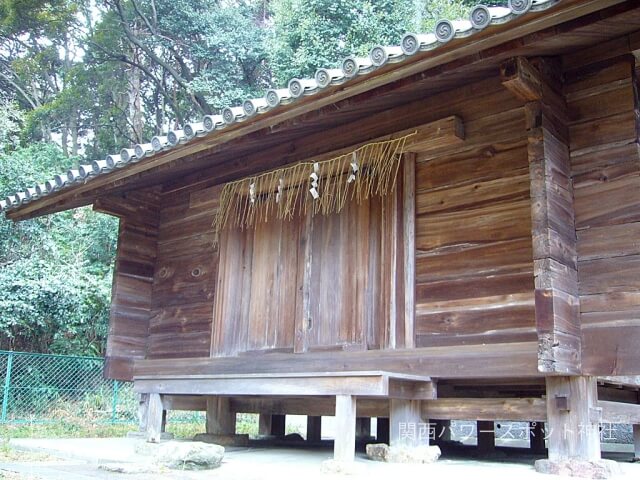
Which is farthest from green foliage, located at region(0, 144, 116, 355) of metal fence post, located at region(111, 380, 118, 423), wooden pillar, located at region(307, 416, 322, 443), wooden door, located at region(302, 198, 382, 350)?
wooden door, located at region(302, 198, 382, 350)

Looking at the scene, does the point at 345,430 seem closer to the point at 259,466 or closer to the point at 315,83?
the point at 259,466

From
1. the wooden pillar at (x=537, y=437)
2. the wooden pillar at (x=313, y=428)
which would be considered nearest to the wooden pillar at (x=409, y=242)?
the wooden pillar at (x=537, y=437)

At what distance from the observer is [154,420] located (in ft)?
17.9

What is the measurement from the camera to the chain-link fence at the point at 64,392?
10.6 meters

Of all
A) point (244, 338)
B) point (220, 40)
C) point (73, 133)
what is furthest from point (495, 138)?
point (73, 133)

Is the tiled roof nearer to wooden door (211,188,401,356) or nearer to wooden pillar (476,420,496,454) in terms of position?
wooden door (211,188,401,356)

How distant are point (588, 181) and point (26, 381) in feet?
32.3

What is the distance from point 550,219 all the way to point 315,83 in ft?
5.82

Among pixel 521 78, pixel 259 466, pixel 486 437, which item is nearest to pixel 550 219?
pixel 521 78

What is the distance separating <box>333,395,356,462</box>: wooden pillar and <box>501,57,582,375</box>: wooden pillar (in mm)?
1193

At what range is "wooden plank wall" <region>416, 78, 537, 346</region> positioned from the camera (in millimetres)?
4490

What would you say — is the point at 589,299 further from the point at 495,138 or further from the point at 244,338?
the point at 244,338

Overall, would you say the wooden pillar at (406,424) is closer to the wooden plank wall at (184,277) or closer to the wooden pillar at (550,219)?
the wooden pillar at (550,219)

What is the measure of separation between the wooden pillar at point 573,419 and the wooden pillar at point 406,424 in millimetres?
922
